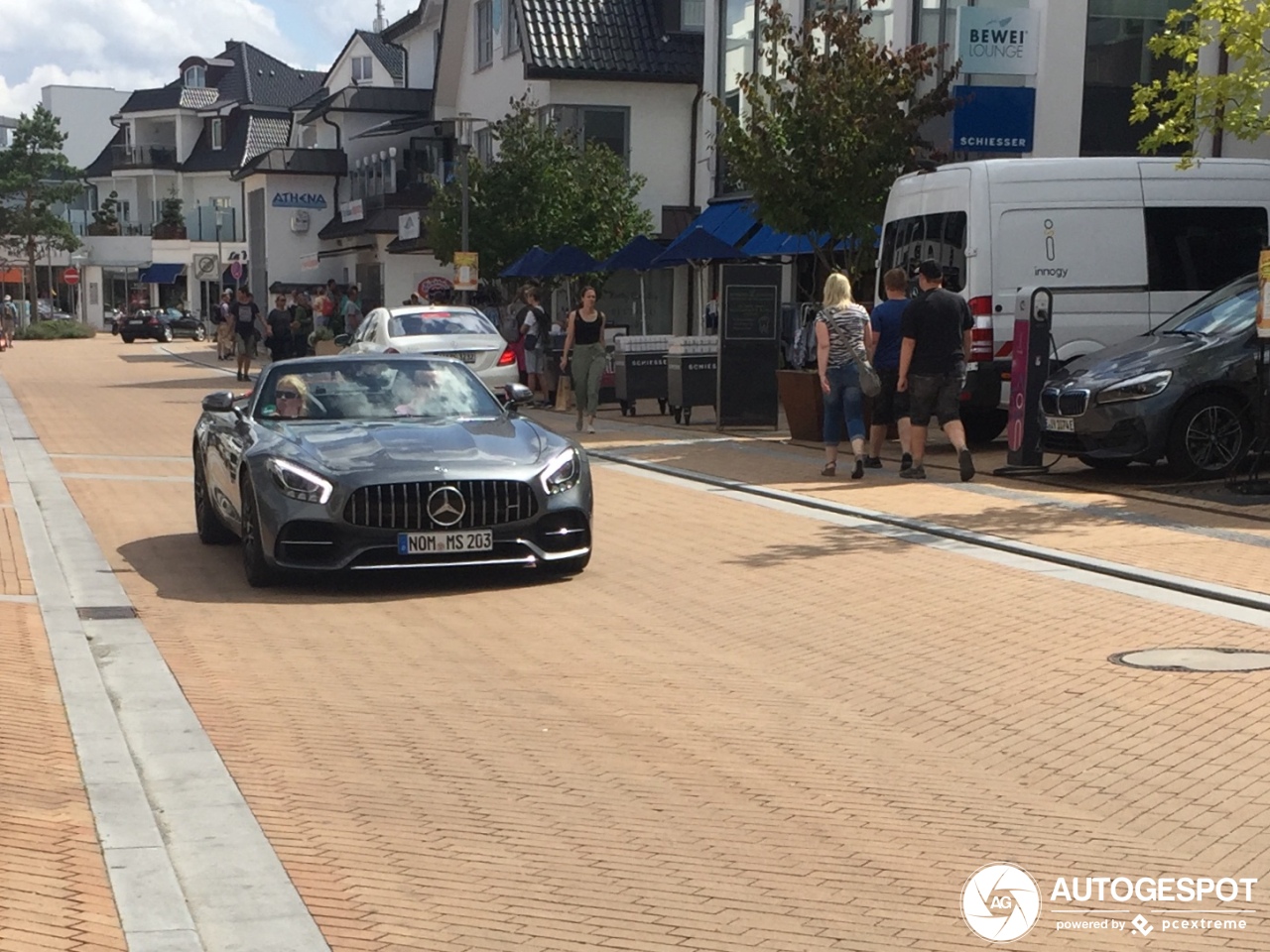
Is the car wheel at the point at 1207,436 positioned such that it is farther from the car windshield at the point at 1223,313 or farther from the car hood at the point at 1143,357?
the car windshield at the point at 1223,313

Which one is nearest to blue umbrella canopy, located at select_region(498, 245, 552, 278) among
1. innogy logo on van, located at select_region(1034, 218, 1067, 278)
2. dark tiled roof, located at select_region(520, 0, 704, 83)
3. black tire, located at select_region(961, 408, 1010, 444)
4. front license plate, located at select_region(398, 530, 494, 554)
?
dark tiled roof, located at select_region(520, 0, 704, 83)

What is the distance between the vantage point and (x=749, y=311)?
21328 mm

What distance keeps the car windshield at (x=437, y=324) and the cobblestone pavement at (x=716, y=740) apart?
11998 millimetres

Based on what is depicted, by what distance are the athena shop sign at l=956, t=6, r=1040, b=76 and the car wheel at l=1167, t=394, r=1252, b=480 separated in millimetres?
11460

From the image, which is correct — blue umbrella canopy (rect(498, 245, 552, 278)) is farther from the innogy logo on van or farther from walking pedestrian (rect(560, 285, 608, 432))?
the innogy logo on van

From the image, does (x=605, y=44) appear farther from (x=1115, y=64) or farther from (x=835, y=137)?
(x=835, y=137)

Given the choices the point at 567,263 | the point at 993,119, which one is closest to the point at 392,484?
the point at 993,119

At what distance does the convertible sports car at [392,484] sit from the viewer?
31.9 feet

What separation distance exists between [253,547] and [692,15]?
3587cm

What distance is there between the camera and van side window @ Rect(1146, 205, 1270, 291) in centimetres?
1820

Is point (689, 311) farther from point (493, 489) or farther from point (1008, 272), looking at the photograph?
point (493, 489)

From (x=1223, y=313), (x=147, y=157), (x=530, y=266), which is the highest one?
(x=147, y=157)

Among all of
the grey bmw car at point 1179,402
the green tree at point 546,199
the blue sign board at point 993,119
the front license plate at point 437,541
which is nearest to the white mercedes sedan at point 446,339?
the blue sign board at point 993,119

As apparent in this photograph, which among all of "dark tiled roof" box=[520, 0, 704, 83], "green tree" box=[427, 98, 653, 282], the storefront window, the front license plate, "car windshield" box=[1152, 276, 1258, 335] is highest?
"dark tiled roof" box=[520, 0, 704, 83]
